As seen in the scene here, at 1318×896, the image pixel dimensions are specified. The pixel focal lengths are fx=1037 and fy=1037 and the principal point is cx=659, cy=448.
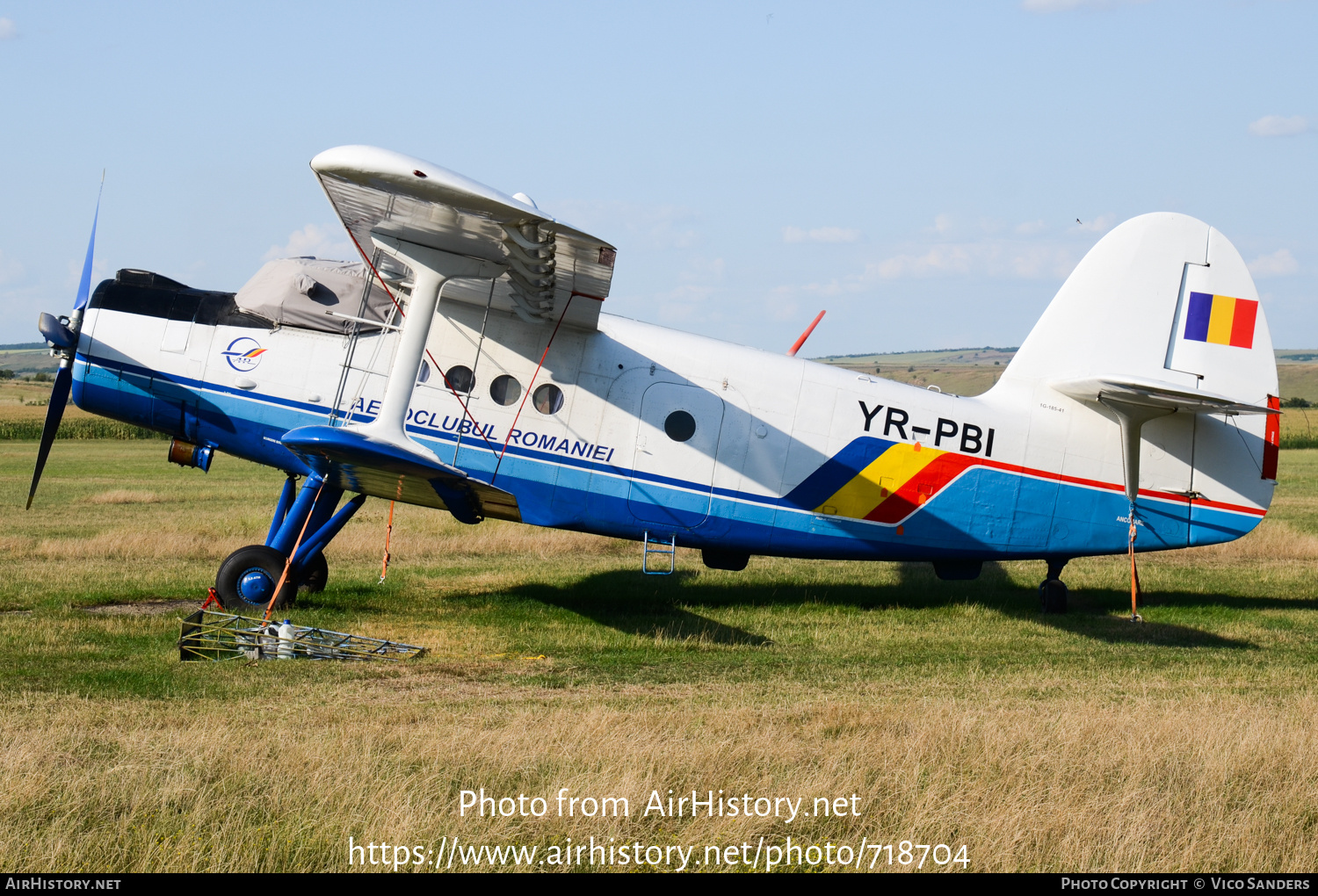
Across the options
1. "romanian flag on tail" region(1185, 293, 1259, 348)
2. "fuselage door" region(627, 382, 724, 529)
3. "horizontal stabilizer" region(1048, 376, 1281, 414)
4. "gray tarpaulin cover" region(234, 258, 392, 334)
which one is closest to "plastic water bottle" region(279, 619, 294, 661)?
"gray tarpaulin cover" region(234, 258, 392, 334)

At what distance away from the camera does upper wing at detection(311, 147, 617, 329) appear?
6.78 meters

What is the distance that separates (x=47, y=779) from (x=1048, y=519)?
965cm

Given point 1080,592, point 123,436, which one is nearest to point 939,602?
point 1080,592

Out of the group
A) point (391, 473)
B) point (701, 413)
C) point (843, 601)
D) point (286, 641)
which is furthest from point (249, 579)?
point (843, 601)

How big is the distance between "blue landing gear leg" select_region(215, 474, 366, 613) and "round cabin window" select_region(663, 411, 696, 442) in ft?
10.2

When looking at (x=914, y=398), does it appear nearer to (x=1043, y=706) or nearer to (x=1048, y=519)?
(x=1048, y=519)

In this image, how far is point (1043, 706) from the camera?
294 inches

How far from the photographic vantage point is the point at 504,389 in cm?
1031

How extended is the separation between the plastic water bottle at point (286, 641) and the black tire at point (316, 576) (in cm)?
270

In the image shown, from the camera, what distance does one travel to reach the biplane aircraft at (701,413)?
1016cm

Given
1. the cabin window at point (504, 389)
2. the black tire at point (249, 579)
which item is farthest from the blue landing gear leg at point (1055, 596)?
the black tire at point (249, 579)

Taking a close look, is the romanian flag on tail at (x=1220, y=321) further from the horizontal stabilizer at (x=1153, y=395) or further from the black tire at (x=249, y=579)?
the black tire at (x=249, y=579)

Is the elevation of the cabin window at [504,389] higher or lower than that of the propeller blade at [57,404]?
higher

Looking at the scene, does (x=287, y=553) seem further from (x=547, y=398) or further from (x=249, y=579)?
(x=547, y=398)
